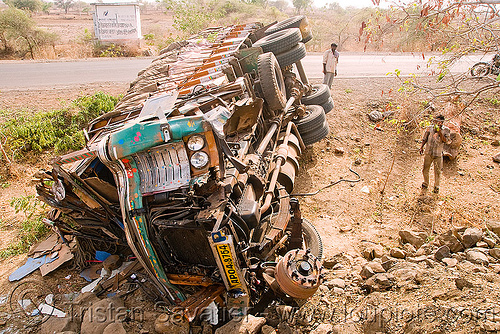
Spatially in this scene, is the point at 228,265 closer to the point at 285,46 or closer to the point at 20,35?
the point at 285,46

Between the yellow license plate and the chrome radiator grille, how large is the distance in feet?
2.22

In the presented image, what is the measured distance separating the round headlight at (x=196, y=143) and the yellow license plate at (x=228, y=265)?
891mm

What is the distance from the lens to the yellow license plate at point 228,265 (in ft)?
9.64

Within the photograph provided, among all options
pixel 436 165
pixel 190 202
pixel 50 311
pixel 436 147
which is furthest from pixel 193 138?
pixel 436 165

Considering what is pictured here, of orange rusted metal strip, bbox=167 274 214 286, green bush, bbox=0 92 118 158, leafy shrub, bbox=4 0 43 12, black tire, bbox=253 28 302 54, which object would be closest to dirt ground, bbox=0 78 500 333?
green bush, bbox=0 92 118 158

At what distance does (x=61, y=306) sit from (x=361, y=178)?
5.56 meters

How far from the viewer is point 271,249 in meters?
3.72

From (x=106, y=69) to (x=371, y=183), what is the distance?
1044cm

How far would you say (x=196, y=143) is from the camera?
3.07 m

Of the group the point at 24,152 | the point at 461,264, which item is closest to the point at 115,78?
the point at 24,152

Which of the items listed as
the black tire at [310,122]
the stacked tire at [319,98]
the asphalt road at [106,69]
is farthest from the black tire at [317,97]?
the asphalt road at [106,69]

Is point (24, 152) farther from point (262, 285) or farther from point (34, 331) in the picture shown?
point (262, 285)

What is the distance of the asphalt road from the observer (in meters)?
10.8

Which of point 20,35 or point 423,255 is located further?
point 20,35
